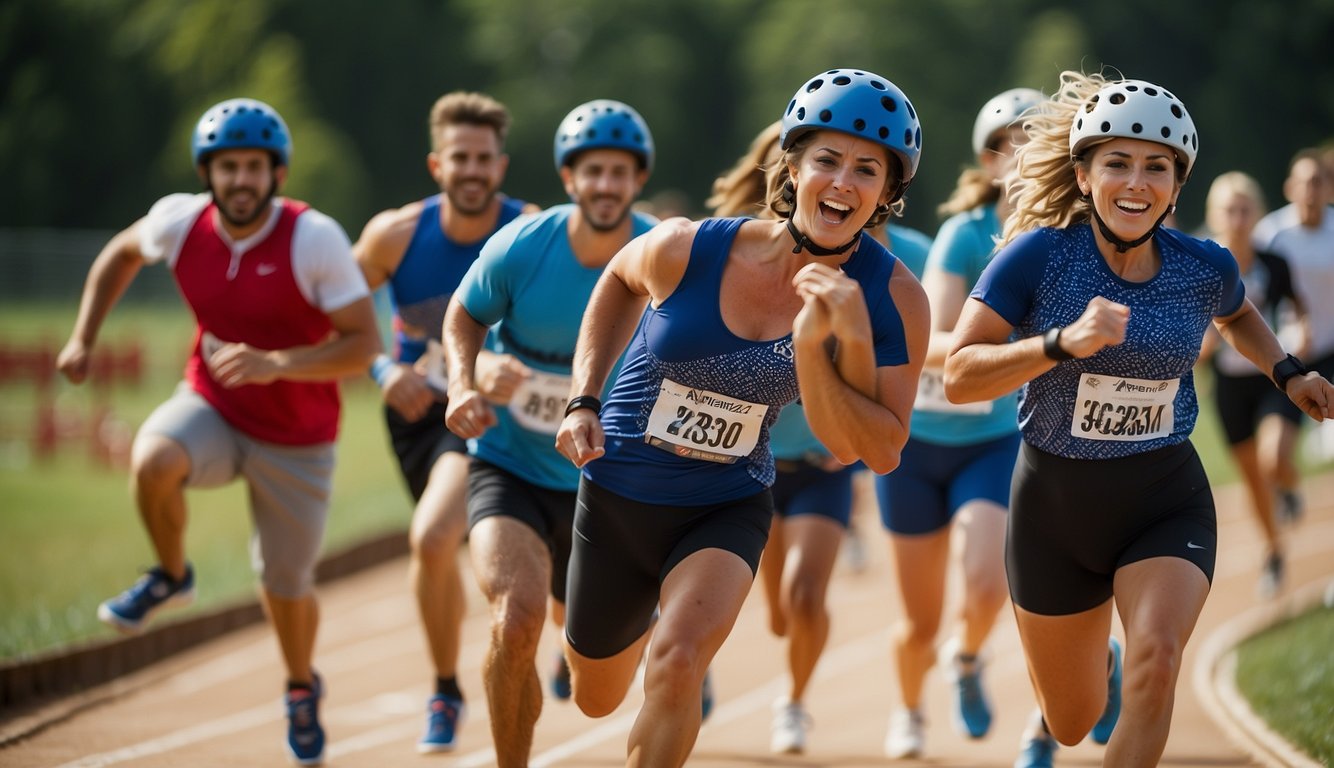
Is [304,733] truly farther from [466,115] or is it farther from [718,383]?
[718,383]

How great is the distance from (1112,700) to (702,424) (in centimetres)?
264

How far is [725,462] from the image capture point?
6.02 meters

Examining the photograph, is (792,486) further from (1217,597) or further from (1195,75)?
(1195,75)

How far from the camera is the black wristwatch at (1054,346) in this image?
5.42 m

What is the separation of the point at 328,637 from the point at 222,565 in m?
2.25

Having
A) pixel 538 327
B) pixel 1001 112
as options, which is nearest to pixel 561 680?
pixel 538 327

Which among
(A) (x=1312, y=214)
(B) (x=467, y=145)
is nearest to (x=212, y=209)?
(B) (x=467, y=145)

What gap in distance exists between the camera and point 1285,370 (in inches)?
242

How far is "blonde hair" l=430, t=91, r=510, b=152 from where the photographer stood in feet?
28.4

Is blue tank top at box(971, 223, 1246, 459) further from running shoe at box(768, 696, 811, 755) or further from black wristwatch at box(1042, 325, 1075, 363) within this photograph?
running shoe at box(768, 696, 811, 755)

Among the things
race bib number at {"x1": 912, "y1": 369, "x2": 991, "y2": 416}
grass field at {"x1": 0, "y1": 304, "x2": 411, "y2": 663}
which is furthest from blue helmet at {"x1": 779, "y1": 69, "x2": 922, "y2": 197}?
grass field at {"x1": 0, "y1": 304, "x2": 411, "y2": 663}

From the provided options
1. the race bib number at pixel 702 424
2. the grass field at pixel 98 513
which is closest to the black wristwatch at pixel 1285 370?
the race bib number at pixel 702 424

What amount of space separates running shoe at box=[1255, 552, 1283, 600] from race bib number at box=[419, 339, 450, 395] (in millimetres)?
7436

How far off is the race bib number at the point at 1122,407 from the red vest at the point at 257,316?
12.1 feet
